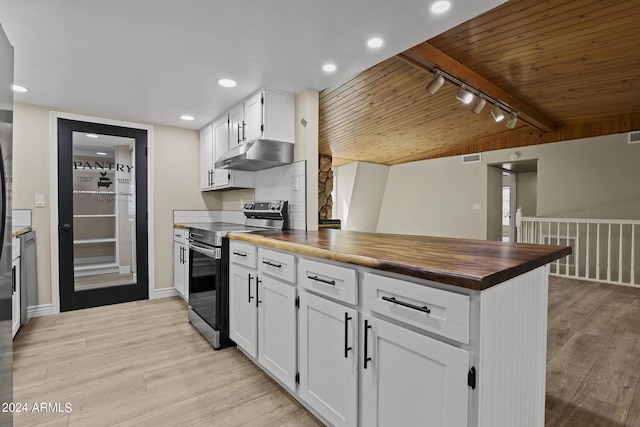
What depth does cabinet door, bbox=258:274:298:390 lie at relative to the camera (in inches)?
69.6

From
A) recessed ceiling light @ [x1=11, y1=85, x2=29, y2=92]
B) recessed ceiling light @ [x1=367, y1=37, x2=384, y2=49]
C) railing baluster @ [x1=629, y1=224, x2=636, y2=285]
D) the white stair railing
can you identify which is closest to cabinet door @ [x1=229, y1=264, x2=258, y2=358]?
recessed ceiling light @ [x1=367, y1=37, x2=384, y2=49]

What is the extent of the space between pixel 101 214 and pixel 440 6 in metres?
3.93

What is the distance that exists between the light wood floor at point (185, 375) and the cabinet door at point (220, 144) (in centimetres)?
160

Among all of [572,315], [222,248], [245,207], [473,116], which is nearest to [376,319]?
[222,248]

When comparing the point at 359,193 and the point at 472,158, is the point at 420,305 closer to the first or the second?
the point at 472,158

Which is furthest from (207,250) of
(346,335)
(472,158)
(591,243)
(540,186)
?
(472,158)

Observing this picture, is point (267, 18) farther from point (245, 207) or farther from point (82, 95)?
point (82, 95)

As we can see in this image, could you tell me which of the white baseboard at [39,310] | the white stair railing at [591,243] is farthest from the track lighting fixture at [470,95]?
the white baseboard at [39,310]

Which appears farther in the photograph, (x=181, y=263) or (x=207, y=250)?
(x=181, y=263)

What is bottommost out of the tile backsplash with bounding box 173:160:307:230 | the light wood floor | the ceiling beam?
the light wood floor

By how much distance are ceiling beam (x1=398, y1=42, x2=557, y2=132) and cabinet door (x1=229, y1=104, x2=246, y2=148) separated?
162 centimetres

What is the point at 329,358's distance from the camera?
1498mm

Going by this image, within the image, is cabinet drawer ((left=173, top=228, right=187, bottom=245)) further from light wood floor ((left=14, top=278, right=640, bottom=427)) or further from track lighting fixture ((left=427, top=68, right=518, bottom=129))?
track lighting fixture ((left=427, top=68, right=518, bottom=129))

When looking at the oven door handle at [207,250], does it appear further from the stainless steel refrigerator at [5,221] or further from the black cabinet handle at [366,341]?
the black cabinet handle at [366,341]
